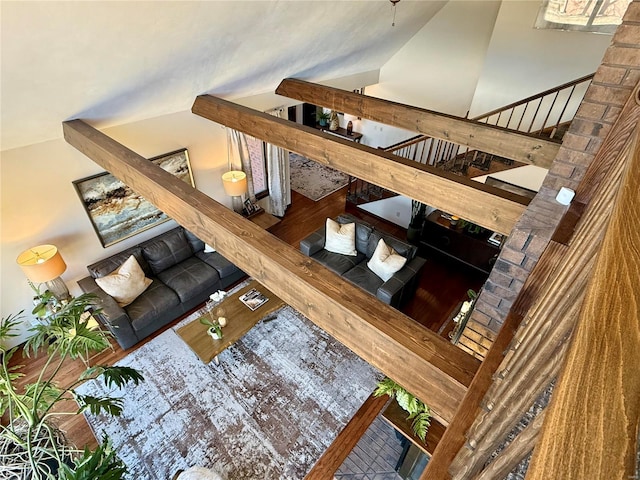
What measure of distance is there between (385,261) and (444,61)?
399cm

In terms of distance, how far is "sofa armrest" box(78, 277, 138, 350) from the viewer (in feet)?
12.0

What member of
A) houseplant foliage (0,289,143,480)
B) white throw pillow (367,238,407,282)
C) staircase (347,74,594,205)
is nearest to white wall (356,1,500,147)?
staircase (347,74,594,205)

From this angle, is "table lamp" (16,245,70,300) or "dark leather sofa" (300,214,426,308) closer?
"table lamp" (16,245,70,300)

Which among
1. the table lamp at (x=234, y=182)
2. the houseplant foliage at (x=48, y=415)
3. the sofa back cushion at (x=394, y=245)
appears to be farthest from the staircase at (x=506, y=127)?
the houseplant foliage at (x=48, y=415)

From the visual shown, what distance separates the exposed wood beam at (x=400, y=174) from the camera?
6.36ft

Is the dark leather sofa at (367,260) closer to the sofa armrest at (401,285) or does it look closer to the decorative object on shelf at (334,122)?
the sofa armrest at (401,285)

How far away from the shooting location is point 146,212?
4.56 meters

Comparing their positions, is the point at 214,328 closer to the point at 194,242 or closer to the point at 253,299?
the point at 253,299

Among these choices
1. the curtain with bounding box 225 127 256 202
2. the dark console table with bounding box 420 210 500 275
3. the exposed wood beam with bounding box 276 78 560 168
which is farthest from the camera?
the curtain with bounding box 225 127 256 202

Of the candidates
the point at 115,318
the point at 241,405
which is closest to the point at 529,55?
the point at 241,405

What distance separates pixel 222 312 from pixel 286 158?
10.2ft

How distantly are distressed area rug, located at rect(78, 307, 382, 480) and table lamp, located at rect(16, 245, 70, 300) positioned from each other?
1166mm

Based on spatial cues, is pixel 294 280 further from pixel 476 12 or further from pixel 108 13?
pixel 476 12

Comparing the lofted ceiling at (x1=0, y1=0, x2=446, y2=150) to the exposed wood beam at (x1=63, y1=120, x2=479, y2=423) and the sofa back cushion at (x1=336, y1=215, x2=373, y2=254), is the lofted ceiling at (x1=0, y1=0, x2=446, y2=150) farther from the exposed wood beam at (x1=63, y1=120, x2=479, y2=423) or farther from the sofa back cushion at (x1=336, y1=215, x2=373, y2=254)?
the sofa back cushion at (x1=336, y1=215, x2=373, y2=254)
